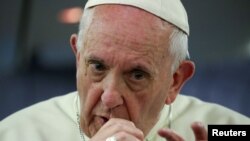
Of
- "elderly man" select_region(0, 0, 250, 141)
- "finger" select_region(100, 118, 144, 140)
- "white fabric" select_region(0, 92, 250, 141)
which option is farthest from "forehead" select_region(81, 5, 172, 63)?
"white fabric" select_region(0, 92, 250, 141)

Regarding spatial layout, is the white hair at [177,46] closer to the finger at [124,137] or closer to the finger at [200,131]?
the finger at [200,131]

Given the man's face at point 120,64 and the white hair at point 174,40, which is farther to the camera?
the white hair at point 174,40

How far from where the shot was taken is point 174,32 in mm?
1648

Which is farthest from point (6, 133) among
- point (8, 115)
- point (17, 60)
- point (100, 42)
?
point (100, 42)

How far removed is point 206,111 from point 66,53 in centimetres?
63

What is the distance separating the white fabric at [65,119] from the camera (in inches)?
73.8

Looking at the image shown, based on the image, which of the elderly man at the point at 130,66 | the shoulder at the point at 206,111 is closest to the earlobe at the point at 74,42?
the elderly man at the point at 130,66

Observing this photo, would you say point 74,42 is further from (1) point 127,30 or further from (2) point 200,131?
(2) point 200,131

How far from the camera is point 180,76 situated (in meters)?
1.75

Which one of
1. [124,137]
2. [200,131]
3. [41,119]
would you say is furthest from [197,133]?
[41,119]

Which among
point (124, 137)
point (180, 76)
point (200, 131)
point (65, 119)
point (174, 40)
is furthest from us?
point (65, 119)

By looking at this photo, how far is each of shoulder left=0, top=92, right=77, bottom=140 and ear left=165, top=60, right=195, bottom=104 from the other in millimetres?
431

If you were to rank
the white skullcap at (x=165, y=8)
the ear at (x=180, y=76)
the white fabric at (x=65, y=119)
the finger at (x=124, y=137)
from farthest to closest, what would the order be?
the white fabric at (x=65, y=119), the ear at (x=180, y=76), the white skullcap at (x=165, y=8), the finger at (x=124, y=137)

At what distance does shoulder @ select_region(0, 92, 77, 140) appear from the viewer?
188cm
